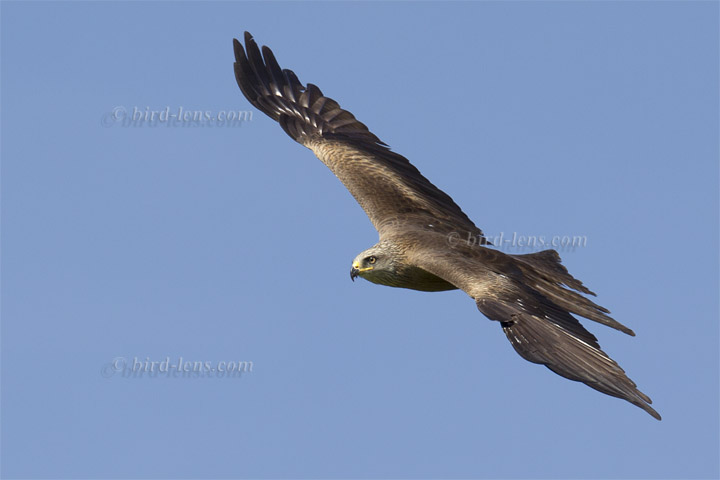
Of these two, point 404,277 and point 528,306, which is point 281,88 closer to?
point 404,277

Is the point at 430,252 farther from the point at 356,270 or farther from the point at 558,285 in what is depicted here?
the point at 558,285

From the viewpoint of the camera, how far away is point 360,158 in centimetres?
1497

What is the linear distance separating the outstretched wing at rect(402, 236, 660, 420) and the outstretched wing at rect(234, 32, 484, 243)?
102cm

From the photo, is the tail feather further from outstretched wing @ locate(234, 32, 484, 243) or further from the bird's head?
the bird's head

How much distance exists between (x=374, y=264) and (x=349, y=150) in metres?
2.75

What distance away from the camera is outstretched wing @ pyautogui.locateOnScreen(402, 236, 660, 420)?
10.1 metres

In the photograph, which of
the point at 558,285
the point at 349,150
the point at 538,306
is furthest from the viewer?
the point at 349,150

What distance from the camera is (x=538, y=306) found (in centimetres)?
1129

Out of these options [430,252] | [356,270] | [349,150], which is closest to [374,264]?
[356,270]

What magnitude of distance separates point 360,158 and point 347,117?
1.10m

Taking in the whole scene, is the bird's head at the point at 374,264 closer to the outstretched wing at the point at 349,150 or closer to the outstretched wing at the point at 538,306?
the outstretched wing at the point at 538,306

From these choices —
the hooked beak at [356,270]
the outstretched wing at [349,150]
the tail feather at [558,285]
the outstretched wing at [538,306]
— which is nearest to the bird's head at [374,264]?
the hooked beak at [356,270]

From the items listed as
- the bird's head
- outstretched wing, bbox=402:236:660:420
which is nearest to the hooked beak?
the bird's head

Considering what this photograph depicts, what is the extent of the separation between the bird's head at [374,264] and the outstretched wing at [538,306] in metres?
0.39
